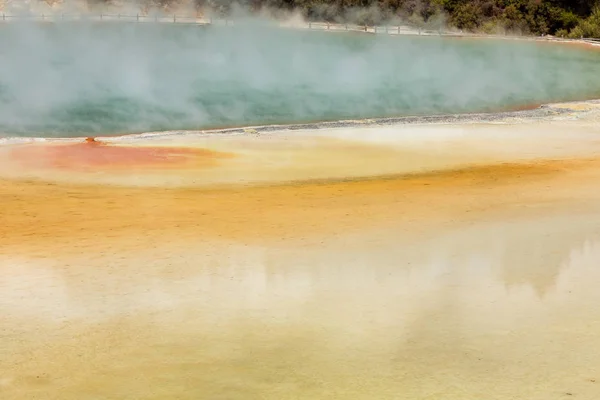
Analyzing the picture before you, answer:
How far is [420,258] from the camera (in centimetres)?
816

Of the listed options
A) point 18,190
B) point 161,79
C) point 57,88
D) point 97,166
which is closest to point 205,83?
point 161,79

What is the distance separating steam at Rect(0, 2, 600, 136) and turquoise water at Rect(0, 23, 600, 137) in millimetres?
43

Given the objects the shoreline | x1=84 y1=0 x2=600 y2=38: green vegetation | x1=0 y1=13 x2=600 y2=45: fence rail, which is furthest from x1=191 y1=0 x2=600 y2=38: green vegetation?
the shoreline

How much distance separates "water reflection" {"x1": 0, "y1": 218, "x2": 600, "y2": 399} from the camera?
572 cm

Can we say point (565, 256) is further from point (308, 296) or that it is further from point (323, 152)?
point (323, 152)

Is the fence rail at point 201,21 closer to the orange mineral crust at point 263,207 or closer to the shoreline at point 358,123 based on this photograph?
the shoreline at point 358,123

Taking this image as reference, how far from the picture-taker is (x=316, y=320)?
21.9 feet

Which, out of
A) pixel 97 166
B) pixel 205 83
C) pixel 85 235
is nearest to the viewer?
pixel 85 235

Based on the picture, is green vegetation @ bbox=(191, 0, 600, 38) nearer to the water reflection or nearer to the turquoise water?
the turquoise water

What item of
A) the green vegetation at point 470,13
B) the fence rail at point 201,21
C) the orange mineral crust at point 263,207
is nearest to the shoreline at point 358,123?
the orange mineral crust at point 263,207

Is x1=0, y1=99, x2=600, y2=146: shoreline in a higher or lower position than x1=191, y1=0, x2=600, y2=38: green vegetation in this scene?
lower

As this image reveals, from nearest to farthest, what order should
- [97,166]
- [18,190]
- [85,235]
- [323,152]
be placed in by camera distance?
[85,235], [18,190], [97,166], [323,152]

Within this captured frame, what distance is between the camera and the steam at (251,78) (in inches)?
783

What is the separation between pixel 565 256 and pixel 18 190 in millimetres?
6089
